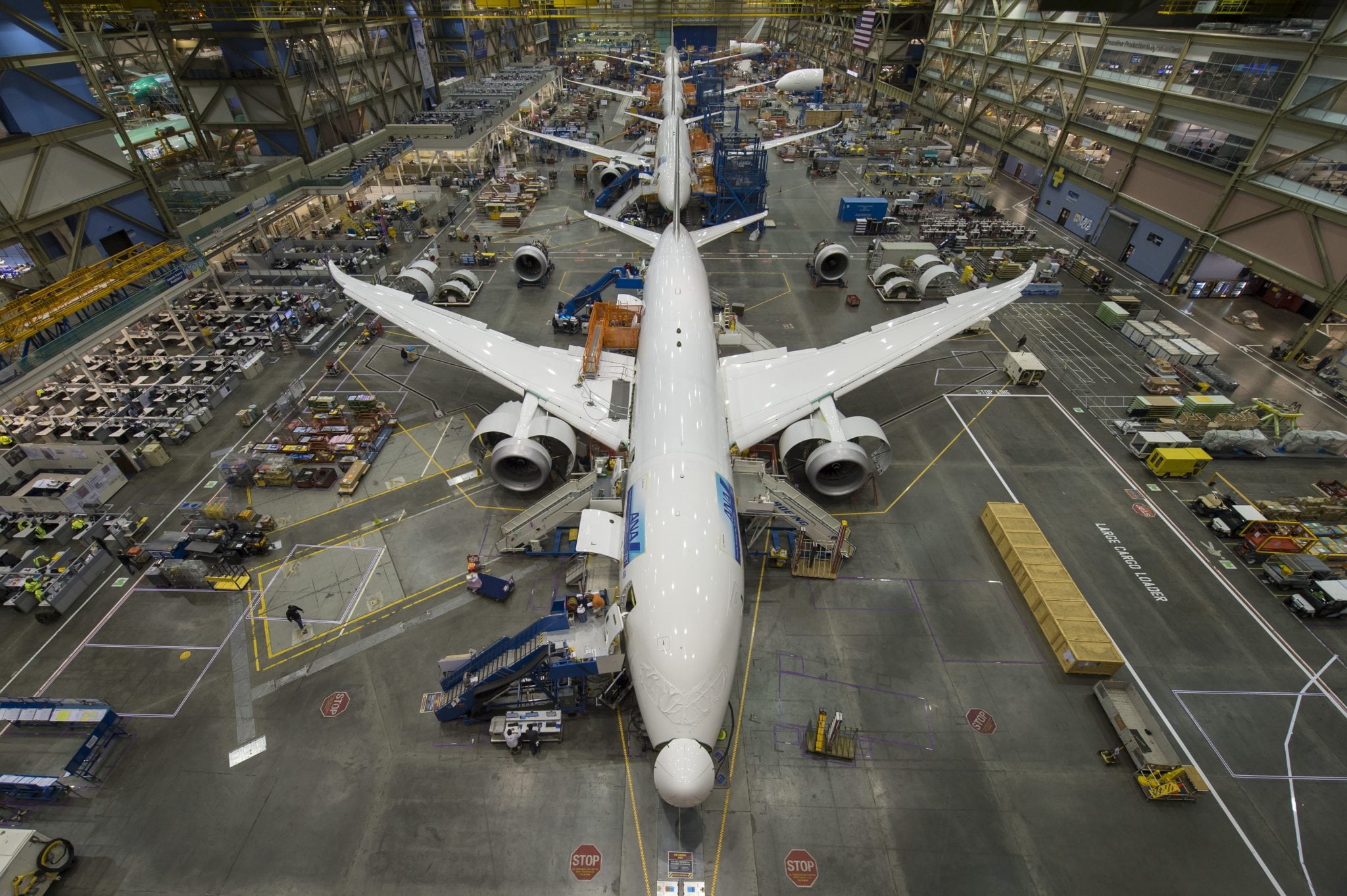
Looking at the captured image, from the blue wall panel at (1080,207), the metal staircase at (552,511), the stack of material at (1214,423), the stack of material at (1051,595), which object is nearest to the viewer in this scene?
the stack of material at (1051,595)

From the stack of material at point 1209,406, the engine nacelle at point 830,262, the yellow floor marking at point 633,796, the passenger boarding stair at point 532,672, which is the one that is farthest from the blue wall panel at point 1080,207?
the yellow floor marking at point 633,796

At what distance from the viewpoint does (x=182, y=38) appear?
4784 centimetres

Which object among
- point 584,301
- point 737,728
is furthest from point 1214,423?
point 584,301

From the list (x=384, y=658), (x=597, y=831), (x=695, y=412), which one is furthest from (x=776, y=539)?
(x=384, y=658)

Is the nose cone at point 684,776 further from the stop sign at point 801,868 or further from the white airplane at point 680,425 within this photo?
the stop sign at point 801,868

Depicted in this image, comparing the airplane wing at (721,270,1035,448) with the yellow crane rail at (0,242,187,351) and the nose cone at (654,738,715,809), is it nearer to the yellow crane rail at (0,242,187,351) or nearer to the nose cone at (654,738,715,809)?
the nose cone at (654,738,715,809)

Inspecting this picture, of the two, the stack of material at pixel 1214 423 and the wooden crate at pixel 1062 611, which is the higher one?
the stack of material at pixel 1214 423

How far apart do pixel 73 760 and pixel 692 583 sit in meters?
17.0

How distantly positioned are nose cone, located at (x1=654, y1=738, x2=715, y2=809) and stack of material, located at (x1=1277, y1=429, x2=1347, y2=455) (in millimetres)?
31738

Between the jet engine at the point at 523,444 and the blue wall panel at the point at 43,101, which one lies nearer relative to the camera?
the jet engine at the point at 523,444

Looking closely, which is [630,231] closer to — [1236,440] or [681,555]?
[681,555]

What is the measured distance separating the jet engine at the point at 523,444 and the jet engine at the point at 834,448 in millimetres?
9081

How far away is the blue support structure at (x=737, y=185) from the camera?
1820 inches

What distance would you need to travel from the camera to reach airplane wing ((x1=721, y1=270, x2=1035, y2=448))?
70.3ft
